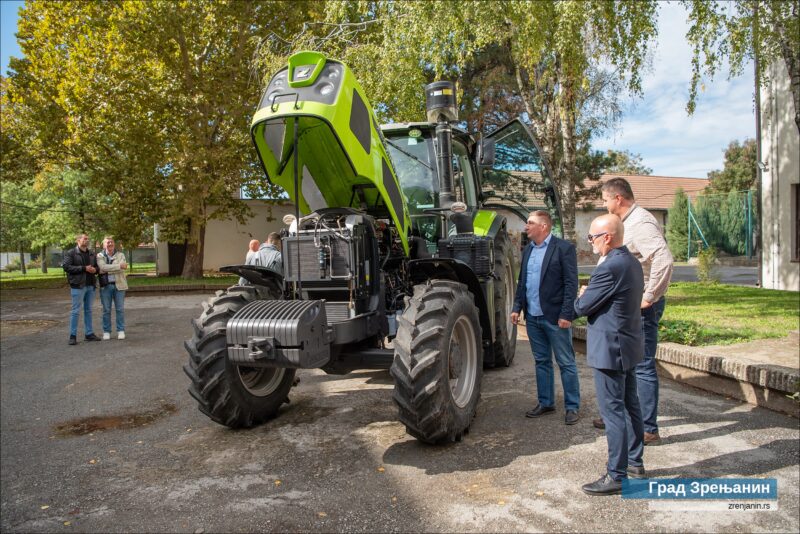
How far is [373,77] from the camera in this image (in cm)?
1150

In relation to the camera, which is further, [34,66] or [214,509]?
[34,66]

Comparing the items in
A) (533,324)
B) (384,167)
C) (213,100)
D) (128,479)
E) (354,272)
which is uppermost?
(213,100)

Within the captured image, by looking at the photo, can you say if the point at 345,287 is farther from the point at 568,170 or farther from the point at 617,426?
the point at 568,170

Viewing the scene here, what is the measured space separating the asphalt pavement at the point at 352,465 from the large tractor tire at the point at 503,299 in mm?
403

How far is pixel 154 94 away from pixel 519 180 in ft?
54.7

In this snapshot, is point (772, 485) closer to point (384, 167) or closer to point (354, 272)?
point (354, 272)

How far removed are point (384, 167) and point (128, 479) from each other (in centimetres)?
302

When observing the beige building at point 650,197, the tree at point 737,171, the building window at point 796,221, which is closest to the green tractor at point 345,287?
the building window at point 796,221

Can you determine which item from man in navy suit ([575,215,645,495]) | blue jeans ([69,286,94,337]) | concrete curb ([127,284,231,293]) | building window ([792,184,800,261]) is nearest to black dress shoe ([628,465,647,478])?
man in navy suit ([575,215,645,495])

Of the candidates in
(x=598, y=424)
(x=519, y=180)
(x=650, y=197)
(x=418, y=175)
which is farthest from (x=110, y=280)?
(x=650, y=197)

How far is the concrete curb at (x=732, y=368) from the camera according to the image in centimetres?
496

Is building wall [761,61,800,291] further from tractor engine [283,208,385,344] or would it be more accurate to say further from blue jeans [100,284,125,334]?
blue jeans [100,284,125,334]

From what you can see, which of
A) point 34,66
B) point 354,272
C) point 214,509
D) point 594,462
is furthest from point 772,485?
point 34,66

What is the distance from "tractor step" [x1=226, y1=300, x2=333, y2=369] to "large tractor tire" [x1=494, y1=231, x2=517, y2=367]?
2.53 metres
